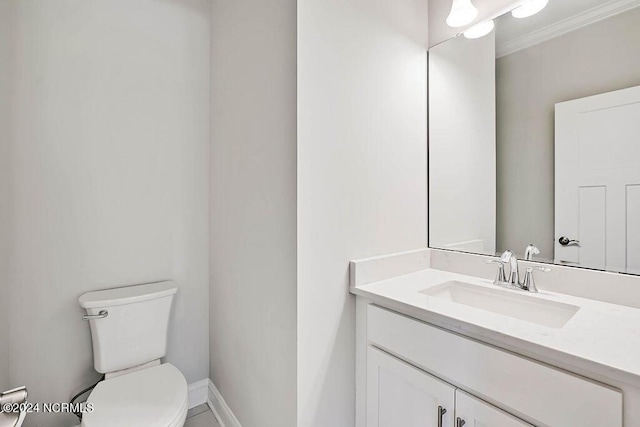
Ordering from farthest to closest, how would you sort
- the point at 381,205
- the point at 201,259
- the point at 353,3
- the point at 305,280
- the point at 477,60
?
the point at 201,259
the point at 477,60
the point at 381,205
the point at 353,3
the point at 305,280

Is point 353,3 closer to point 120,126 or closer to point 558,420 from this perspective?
point 120,126

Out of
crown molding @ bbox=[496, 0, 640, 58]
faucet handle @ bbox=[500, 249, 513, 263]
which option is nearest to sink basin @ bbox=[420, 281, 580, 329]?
faucet handle @ bbox=[500, 249, 513, 263]

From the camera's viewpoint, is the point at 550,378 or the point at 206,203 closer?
the point at 550,378

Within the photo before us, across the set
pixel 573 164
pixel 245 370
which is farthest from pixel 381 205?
pixel 245 370

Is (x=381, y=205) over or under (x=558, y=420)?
over

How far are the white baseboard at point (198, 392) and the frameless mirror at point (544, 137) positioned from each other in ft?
5.26

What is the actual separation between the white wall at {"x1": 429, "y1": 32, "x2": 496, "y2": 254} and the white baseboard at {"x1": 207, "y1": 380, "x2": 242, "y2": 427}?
4.49 ft

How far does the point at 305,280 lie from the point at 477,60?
4.40 feet

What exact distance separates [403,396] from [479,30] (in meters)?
1.62

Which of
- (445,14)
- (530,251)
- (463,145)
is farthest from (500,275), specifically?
(445,14)

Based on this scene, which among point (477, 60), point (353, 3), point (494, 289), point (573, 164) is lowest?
point (494, 289)

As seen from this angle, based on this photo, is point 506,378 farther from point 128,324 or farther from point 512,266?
point 128,324

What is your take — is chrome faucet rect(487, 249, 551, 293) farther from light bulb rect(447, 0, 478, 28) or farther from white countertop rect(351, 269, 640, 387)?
light bulb rect(447, 0, 478, 28)

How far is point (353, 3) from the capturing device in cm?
121
